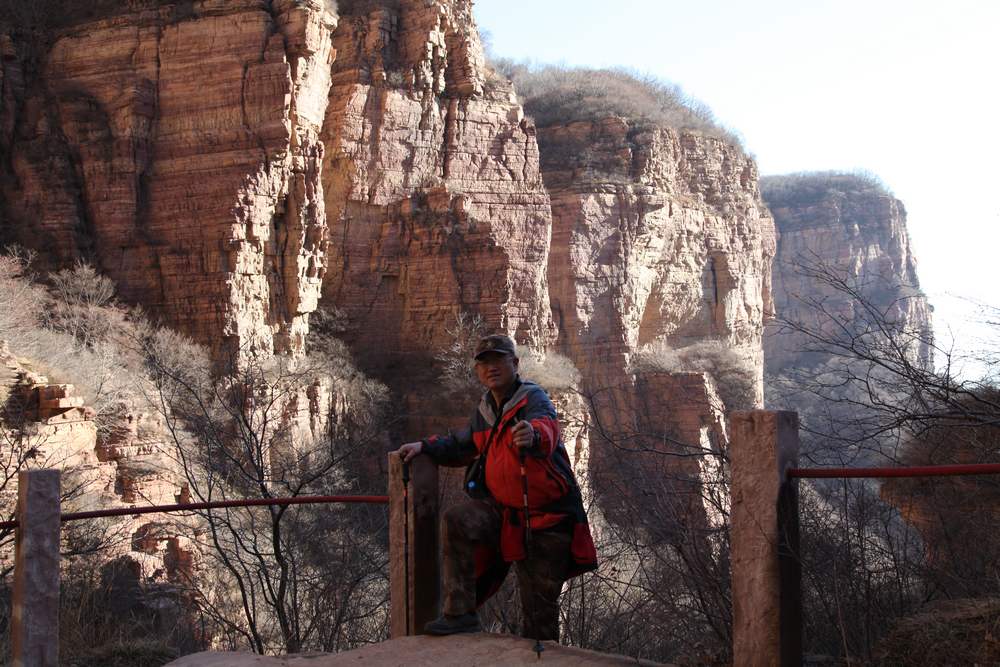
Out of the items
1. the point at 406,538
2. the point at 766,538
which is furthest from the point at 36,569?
the point at 766,538

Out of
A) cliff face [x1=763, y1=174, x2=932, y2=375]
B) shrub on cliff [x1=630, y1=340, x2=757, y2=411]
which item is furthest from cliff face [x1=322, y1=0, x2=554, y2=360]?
cliff face [x1=763, y1=174, x2=932, y2=375]

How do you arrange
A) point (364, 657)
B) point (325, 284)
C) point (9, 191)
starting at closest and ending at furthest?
point (364, 657) → point (9, 191) → point (325, 284)

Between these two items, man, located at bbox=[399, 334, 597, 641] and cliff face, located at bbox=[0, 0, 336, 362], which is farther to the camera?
cliff face, located at bbox=[0, 0, 336, 362]

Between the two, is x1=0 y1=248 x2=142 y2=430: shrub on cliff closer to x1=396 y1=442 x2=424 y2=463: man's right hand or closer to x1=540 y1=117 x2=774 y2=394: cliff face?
x1=396 y1=442 x2=424 y2=463: man's right hand

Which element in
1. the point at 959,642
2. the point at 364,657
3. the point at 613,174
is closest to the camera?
the point at 959,642

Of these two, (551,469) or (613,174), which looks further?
(613,174)

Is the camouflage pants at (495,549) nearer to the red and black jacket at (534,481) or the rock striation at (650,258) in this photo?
the red and black jacket at (534,481)

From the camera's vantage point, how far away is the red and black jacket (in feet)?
15.4

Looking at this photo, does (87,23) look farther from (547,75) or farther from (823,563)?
(547,75)

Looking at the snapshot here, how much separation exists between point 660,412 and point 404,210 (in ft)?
40.4

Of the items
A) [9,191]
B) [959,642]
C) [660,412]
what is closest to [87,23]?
[9,191]

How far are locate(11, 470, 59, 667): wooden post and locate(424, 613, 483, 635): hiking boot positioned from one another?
1934 mm

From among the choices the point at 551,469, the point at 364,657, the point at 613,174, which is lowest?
the point at 364,657

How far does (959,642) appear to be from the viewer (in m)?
4.43
